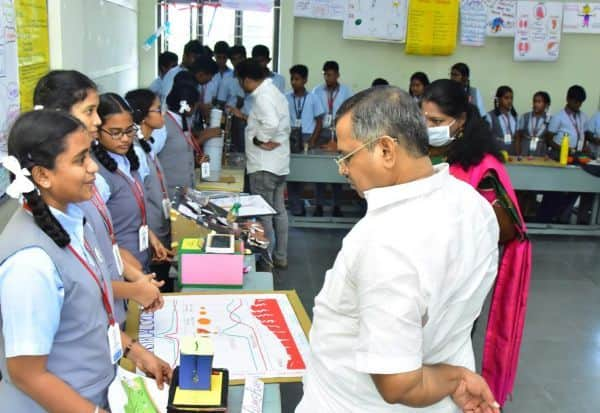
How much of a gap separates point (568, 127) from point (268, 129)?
12.5ft

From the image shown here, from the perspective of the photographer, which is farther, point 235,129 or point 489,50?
point 489,50

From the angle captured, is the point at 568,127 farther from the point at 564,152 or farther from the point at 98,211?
the point at 98,211

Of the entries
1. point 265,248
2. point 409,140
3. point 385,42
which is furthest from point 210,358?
point 385,42

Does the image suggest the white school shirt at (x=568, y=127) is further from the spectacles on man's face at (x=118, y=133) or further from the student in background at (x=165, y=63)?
the spectacles on man's face at (x=118, y=133)

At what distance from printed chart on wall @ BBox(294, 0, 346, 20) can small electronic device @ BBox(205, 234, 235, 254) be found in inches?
196

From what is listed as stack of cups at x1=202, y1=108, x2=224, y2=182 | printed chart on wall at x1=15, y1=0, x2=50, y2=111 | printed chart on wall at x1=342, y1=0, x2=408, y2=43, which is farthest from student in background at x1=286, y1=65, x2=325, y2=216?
printed chart on wall at x1=15, y1=0, x2=50, y2=111

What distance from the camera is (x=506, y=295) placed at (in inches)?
92.6

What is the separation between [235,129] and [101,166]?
12.9 ft

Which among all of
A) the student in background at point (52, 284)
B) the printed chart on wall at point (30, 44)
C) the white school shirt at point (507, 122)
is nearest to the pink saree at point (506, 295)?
the student in background at point (52, 284)

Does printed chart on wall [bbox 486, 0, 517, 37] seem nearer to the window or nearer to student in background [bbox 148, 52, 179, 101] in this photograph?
the window

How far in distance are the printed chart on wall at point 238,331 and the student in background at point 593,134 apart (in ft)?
18.0

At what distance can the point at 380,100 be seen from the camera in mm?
1119

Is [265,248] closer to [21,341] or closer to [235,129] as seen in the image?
[21,341]

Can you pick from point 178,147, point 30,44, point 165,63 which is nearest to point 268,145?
point 178,147
